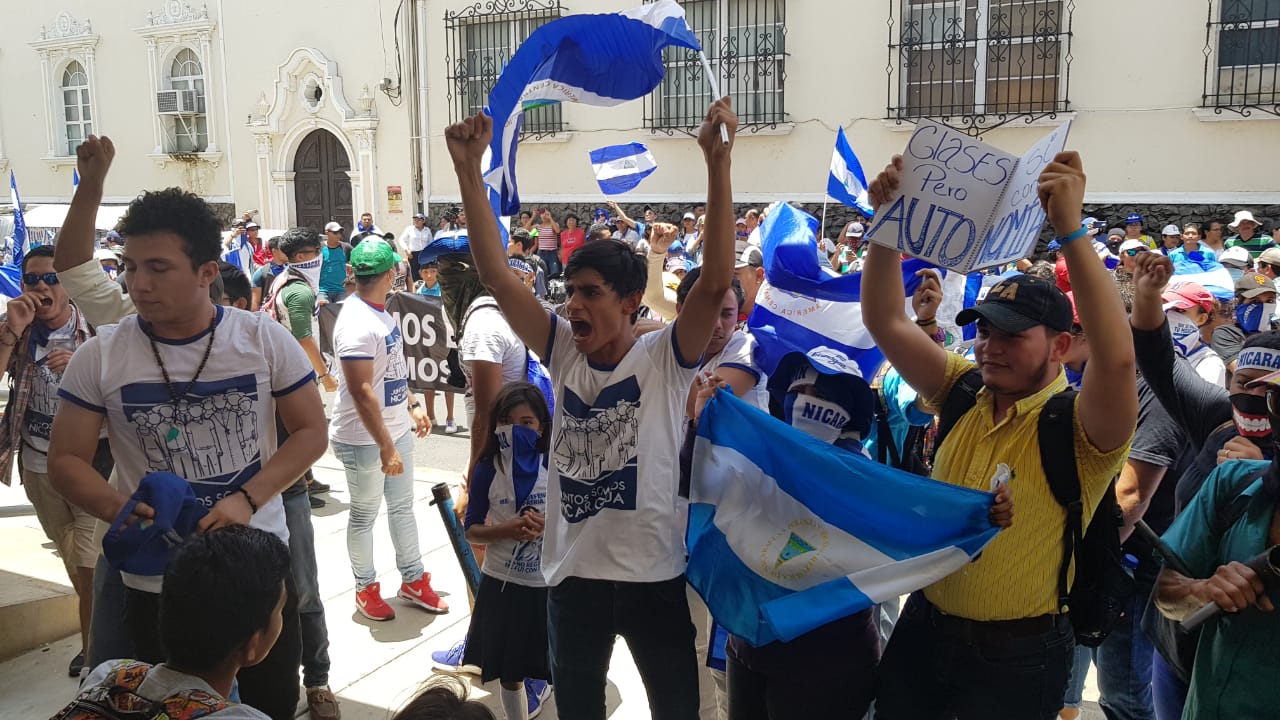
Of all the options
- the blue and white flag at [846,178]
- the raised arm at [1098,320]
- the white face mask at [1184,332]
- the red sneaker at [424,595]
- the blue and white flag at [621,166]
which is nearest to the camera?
the raised arm at [1098,320]

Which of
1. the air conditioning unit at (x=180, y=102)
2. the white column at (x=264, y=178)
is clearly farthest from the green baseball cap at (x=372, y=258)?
the air conditioning unit at (x=180, y=102)

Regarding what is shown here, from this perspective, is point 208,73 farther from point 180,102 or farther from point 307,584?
point 307,584

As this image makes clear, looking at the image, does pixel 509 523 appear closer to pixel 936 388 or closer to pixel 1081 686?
pixel 936 388

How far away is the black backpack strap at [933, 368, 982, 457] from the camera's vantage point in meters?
2.80

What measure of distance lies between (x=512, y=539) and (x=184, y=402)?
1.21 meters

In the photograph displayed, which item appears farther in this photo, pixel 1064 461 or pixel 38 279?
pixel 38 279

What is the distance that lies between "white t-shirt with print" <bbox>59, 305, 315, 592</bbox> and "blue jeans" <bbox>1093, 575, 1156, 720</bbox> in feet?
9.27

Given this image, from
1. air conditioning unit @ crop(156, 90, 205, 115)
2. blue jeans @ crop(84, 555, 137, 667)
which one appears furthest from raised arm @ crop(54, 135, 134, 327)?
air conditioning unit @ crop(156, 90, 205, 115)

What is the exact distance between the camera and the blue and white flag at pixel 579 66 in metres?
3.28

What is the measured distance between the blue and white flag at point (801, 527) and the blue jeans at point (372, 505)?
2.47m

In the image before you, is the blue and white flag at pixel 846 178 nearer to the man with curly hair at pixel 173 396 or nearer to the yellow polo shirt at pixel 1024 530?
the yellow polo shirt at pixel 1024 530

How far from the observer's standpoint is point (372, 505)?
5059mm

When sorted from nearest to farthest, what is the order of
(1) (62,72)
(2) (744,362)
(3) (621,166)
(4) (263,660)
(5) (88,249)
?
(4) (263,660) < (5) (88,249) < (2) (744,362) < (3) (621,166) < (1) (62,72)

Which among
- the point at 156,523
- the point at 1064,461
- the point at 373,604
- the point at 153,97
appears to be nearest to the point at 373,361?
the point at 373,604
